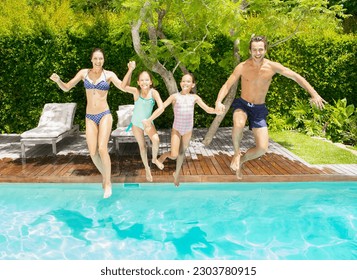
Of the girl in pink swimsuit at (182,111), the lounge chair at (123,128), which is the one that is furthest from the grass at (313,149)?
the girl in pink swimsuit at (182,111)

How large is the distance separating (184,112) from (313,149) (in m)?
6.69

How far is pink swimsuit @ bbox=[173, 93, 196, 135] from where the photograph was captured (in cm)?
632

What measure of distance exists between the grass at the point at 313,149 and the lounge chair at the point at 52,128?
642cm

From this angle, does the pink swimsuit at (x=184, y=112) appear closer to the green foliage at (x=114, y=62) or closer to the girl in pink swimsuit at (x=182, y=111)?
the girl in pink swimsuit at (x=182, y=111)

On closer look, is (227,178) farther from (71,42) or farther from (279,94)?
(71,42)

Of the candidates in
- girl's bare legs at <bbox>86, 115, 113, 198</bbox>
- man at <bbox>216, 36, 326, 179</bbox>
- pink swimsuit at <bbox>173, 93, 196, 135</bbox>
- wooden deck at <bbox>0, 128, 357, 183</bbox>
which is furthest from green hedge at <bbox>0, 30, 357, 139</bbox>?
pink swimsuit at <bbox>173, 93, 196, 135</bbox>

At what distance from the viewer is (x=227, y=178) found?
29.4 ft

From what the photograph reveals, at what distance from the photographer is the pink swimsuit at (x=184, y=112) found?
20.7ft

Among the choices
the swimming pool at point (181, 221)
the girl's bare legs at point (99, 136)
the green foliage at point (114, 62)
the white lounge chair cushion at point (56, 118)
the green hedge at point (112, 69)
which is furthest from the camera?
the green hedge at point (112, 69)

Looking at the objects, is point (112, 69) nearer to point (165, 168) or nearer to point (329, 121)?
point (165, 168)

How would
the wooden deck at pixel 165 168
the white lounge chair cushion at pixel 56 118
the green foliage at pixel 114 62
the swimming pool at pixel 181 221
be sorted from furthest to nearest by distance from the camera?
the green foliage at pixel 114 62, the white lounge chair cushion at pixel 56 118, the wooden deck at pixel 165 168, the swimming pool at pixel 181 221

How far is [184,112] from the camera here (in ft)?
20.8

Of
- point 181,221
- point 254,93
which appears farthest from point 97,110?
point 181,221

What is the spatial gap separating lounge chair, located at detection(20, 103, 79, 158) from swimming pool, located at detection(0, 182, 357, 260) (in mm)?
2190
